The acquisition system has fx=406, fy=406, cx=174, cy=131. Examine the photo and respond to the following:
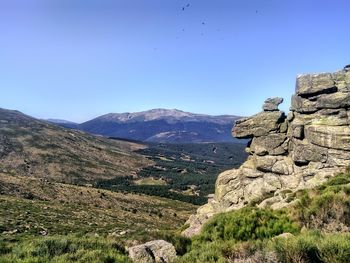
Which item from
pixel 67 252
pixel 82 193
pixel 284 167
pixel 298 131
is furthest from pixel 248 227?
pixel 82 193

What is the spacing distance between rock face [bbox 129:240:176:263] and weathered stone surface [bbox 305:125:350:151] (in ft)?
108

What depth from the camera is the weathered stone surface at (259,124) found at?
172 ft

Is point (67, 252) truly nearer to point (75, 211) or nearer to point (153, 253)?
point (153, 253)

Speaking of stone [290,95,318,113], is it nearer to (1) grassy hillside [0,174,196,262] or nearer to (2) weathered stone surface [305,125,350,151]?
(2) weathered stone surface [305,125,350,151]

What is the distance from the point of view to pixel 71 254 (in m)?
14.5

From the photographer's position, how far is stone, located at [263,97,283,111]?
182 feet

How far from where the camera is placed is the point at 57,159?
498 ft

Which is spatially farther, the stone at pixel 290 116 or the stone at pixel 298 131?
the stone at pixel 290 116

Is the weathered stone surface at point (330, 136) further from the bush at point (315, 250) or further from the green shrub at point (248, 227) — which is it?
the bush at point (315, 250)

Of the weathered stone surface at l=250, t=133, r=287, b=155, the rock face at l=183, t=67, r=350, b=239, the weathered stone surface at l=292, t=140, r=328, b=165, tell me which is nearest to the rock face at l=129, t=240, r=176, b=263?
the rock face at l=183, t=67, r=350, b=239

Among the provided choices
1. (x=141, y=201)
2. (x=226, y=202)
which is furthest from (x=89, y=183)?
(x=226, y=202)

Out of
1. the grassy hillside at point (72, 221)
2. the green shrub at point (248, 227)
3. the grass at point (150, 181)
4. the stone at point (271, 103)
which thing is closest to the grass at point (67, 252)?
the grassy hillside at point (72, 221)

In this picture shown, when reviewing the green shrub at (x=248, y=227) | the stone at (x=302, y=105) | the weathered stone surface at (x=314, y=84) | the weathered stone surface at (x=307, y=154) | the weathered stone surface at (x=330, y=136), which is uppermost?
the weathered stone surface at (x=314, y=84)

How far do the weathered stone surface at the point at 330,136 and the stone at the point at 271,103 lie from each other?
29.9 ft
